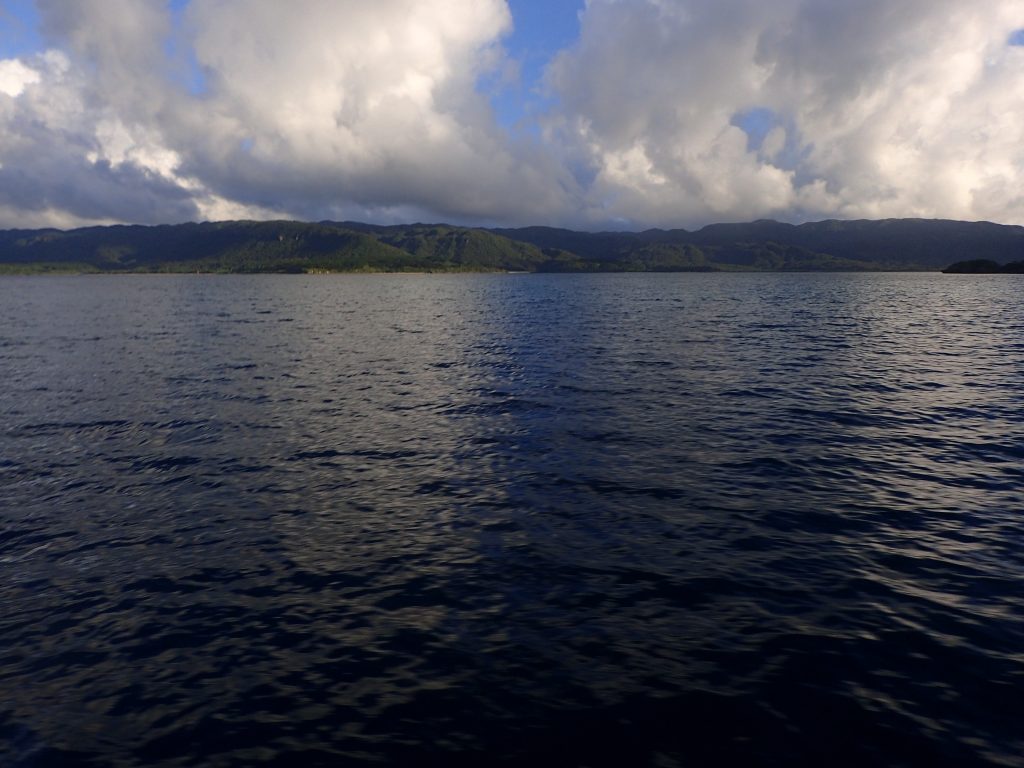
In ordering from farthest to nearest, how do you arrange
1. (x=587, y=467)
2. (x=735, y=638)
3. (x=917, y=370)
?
(x=917, y=370) → (x=587, y=467) → (x=735, y=638)

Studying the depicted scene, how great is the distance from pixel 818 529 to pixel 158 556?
903 inches

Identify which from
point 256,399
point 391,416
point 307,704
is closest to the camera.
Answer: point 307,704

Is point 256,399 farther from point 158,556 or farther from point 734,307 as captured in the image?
point 734,307

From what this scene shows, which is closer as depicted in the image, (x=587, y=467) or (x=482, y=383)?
(x=587, y=467)

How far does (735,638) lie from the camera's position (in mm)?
15250

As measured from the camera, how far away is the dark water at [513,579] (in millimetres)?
12461

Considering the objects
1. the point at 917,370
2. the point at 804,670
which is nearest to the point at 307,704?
the point at 804,670

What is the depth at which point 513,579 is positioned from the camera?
18219 mm

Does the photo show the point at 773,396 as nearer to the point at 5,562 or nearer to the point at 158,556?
the point at 158,556

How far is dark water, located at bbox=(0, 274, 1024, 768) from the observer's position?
40.9 ft

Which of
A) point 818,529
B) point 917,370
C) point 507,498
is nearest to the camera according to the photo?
point 818,529

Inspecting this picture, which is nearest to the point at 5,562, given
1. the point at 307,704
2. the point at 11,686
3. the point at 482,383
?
the point at 11,686

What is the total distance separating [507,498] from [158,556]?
12.6 m

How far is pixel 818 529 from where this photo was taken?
2133 centimetres
